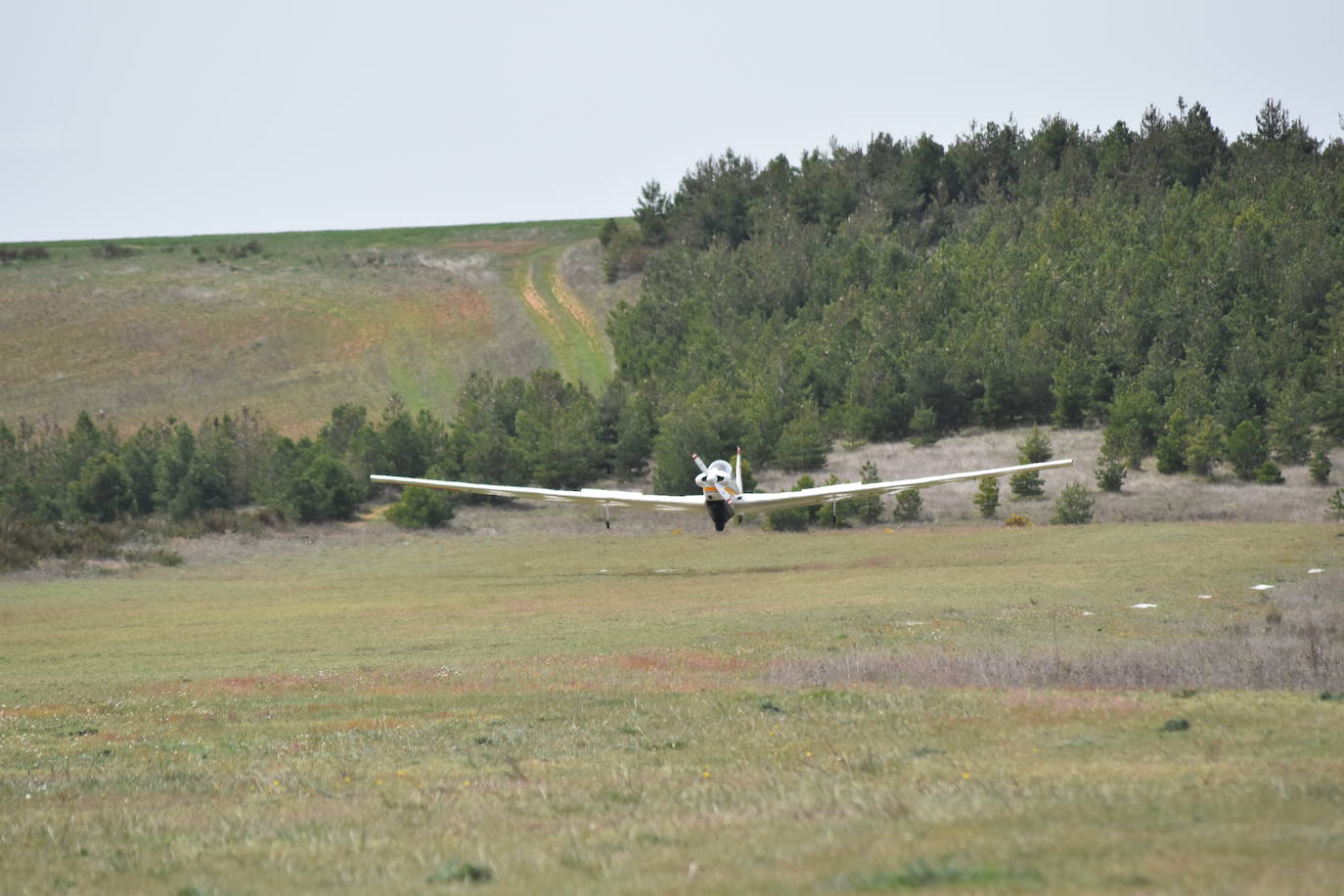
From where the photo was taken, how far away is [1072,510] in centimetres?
5912

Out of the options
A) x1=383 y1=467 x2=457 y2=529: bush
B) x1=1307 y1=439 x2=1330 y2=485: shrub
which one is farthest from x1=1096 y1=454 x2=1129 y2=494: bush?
x1=383 y1=467 x2=457 y2=529: bush

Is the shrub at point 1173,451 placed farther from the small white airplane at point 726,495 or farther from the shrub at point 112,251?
the shrub at point 112,251

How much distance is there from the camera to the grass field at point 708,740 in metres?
8.98

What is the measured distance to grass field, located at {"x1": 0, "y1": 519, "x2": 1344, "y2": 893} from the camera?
8.98 meters

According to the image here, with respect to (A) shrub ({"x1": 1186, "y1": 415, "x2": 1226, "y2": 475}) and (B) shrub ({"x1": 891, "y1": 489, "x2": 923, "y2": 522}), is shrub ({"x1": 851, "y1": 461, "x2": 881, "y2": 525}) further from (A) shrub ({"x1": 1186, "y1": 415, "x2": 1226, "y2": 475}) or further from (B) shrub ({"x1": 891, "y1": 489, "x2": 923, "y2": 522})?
(A) shrub ({"x1": 1186, "y1": 415, "x2": 1226, "y2": 475})

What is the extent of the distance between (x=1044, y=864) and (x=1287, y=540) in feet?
133

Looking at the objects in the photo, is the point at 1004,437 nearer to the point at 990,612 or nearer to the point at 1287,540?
the point at 1287,540

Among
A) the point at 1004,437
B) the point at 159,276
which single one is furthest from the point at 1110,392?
the point at 159,276

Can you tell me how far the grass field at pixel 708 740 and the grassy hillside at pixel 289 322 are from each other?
8268cm

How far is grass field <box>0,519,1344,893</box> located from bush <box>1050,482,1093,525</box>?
1932cm

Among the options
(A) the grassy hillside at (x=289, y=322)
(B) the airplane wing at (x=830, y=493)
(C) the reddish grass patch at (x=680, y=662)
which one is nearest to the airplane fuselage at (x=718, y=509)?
(B) the airplane wing at (x=830, y=493)

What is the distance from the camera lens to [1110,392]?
80.2 meters

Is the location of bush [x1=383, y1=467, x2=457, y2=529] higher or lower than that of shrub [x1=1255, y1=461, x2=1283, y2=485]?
lower

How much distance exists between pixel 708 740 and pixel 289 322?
13515cm
